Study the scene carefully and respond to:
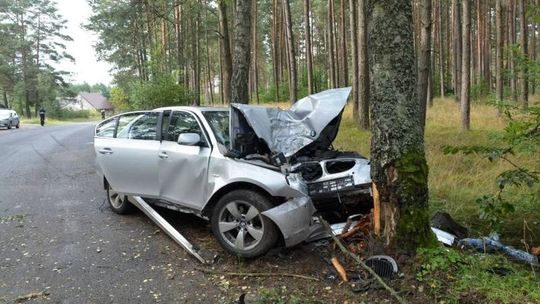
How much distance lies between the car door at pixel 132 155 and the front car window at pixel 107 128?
0.37 ft

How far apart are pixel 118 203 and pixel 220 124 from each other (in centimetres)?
234

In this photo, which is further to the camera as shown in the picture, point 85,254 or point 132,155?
point 132,155

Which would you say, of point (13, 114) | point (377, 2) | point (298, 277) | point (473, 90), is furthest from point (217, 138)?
point (13, 114)

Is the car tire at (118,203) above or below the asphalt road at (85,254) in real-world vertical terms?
above

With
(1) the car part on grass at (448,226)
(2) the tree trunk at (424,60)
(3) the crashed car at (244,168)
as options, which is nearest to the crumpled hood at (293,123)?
(3) the crashed car at (244,168)

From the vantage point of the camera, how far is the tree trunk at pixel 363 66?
12871 mm

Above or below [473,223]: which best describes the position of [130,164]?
above

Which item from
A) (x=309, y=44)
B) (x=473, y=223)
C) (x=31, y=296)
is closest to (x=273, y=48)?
(x=309, y=44)

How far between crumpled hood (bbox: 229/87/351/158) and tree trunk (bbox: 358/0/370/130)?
700 cm

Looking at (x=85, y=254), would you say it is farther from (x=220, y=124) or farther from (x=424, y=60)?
(x=424, y=60)

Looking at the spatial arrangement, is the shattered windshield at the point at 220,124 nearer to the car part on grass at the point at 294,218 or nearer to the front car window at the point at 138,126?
the front car window at the point at 138,126

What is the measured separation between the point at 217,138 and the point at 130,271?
184 cm

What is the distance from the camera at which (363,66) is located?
13.6 meters

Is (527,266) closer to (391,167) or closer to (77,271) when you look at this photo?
(391,167)
